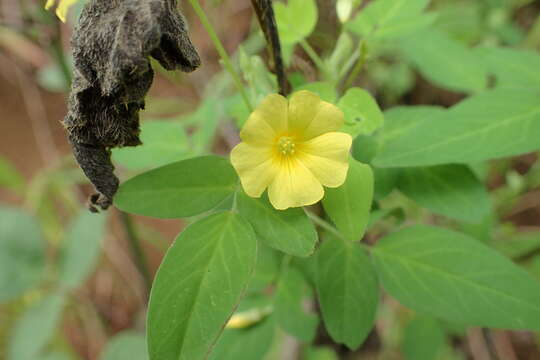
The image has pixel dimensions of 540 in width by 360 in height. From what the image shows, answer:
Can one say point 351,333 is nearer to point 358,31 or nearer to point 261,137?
point 261,137

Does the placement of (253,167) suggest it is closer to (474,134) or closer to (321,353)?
(474,134)

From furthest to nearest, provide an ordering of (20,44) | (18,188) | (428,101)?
(20,44) < (428,101) < (18,188)

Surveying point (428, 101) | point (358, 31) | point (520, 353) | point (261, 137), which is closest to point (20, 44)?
point (428, 101)

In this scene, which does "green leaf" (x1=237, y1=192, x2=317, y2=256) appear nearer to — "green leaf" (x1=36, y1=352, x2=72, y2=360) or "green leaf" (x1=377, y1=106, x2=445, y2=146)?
"green leaf" (x1=377, y1=106, x2=445, y2=146)

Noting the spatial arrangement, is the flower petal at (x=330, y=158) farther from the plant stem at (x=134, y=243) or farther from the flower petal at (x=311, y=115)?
the plant stem at (x=134, y=243)

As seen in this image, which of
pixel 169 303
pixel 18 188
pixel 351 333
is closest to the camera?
pixel 169 303

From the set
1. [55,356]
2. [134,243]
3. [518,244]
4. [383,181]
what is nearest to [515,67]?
[383,181]

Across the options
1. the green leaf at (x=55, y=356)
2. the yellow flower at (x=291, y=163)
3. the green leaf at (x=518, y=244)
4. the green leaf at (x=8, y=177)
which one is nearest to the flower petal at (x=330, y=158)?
the yellow flower at (x=291, y=163)

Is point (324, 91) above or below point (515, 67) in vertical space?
above
